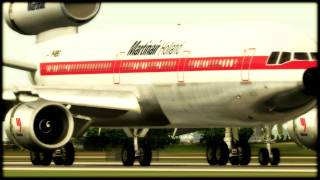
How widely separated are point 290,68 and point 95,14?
13445 mm

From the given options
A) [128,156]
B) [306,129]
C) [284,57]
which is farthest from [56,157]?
[284,57]

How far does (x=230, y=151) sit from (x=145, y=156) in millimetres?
3377

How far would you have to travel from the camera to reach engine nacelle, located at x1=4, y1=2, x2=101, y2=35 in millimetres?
42562

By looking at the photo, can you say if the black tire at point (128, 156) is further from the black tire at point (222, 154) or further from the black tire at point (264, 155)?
the black tire at point (264, 155)

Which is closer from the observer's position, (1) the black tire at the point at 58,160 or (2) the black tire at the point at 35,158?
(2) the black tire at the point at 35,158

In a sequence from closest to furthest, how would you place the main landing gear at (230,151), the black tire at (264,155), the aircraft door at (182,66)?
the aircraft door at (182,66), the black tire at (264,155), the main landing gear at (230,151)

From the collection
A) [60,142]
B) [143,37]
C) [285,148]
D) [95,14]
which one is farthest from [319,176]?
[285,148]

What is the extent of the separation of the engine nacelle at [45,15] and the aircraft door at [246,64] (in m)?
11.7

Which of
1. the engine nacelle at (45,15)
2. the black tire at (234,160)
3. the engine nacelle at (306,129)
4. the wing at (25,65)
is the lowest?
the black tire at (234,160)

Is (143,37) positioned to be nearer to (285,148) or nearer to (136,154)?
(136,154)

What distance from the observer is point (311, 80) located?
31.5m

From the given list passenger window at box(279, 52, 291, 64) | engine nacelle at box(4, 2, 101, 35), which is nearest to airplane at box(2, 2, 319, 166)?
passenger window at box(279, 52, 291, 64)

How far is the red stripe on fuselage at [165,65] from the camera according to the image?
32.0m

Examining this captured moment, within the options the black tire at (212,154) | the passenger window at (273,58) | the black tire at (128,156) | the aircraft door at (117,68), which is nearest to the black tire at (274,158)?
the black tire at (212,154)
